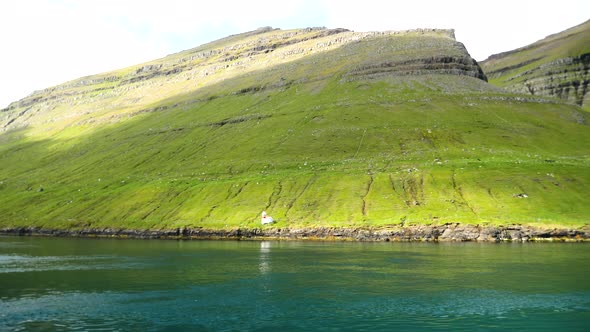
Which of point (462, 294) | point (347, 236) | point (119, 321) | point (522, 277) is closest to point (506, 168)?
point (347, 236)

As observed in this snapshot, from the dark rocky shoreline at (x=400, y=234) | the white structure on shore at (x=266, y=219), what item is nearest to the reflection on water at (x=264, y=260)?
the dark rocky shoreline at (x=400, y=234)

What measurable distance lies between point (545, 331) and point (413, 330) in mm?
12010

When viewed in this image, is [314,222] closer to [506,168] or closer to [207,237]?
[207,237]

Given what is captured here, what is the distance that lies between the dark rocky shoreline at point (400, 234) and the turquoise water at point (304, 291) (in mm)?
26151

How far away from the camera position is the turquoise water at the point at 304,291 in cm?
5166

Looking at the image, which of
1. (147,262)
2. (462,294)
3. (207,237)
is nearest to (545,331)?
(462,294)

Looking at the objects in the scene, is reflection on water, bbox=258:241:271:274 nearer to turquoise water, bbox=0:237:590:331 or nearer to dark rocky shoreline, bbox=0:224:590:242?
turquoise water, bbox=0:237:590:331

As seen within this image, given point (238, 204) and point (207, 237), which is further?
point (238, 204)

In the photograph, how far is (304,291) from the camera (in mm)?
69125

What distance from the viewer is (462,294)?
65500mm

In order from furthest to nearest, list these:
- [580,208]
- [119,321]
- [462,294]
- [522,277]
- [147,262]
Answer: [580,208], [147,262], [522,277], [462,294], [119,321]

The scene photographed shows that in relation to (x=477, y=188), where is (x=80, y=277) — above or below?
below

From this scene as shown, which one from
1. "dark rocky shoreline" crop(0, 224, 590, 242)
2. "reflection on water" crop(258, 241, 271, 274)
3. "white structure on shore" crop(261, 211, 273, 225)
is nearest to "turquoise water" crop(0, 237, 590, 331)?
"reflection on water" crop(258, 241, 271, 274)

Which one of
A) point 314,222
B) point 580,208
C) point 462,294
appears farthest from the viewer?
point 314,222
